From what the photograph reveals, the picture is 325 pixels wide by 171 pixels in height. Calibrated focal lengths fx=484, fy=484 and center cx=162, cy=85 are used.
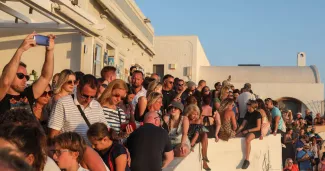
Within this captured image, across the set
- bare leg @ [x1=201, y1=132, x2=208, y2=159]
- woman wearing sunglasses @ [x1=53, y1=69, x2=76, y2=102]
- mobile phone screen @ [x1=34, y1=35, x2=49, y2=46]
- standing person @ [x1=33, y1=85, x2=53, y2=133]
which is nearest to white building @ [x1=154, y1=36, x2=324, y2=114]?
bare leg @ [x1=201, y1=132, x2=208, y2=159]

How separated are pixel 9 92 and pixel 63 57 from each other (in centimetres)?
749

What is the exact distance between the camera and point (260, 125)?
488 inches

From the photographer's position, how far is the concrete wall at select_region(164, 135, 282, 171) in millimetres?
9462

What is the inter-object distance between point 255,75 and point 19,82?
29842 millimetres

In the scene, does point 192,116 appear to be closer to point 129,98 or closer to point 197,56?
point 129,98

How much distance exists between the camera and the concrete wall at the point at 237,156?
31.0ft

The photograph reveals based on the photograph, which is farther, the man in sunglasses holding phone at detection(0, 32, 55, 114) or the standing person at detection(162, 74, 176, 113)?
the standing person at detection(162, 74, 176, 113)

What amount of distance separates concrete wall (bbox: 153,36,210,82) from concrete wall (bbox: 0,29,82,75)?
1968cm

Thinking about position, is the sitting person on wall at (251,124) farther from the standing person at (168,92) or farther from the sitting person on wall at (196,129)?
the standing person at (168,92)

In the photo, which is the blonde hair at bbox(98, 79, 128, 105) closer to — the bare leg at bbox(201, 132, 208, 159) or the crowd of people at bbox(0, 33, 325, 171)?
the crowd of people at bbox(0, 33, 325, 171)

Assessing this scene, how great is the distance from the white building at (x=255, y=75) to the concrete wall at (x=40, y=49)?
1948 centimetres

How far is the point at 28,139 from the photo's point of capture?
2.83 meters

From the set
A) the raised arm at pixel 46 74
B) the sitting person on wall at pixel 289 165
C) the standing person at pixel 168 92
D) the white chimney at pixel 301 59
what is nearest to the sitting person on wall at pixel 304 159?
the sitting person on wall at pixel 289 165

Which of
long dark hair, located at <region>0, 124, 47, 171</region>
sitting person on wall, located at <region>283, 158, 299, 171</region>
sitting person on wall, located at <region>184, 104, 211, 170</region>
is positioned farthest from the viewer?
sitting person on wall, located at <region>283, 158, 299, 171</region>
